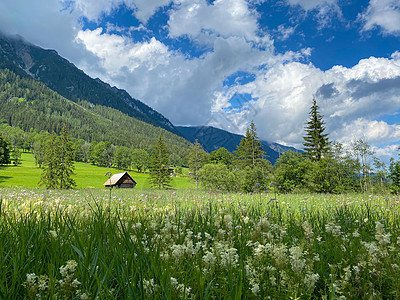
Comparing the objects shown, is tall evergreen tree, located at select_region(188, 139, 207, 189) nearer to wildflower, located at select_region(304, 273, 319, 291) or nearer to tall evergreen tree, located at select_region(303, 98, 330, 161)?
tall evergreen tree, located at select_region(303, 98, 330, 161)

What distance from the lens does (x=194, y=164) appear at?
76938 mm

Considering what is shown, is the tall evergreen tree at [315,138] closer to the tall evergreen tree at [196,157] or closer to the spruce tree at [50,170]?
the tall evergreen tree at [196,157]

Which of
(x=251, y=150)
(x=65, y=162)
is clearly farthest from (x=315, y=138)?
(x=65, y=162)

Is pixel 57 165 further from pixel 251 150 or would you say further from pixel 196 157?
pixel 251 150

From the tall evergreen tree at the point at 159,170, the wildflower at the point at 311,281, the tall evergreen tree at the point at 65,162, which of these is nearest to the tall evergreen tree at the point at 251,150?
the tall evergreen tree at the point at 159,170

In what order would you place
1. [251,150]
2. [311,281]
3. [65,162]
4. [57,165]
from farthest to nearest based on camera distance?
1. [251,150]
2. [65,162]
3. [57,165]
4. [311,281]

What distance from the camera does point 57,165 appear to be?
55656 millimetres

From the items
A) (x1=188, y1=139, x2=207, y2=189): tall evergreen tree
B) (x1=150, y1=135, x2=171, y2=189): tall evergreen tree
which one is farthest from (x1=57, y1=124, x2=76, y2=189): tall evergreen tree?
(x1=188, y1=139, x2=207, y2=189): tall evergreen tree

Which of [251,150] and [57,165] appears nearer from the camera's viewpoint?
[57,165]

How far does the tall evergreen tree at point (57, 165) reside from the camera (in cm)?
5478

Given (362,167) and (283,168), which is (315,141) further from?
(283,168)

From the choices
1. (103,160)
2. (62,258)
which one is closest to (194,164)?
(62,258)

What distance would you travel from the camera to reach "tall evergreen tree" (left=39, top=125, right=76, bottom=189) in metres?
54.8

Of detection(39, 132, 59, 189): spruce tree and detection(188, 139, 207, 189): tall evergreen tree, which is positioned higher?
detection(188, 139, 207, 189): tall evergreen tree
